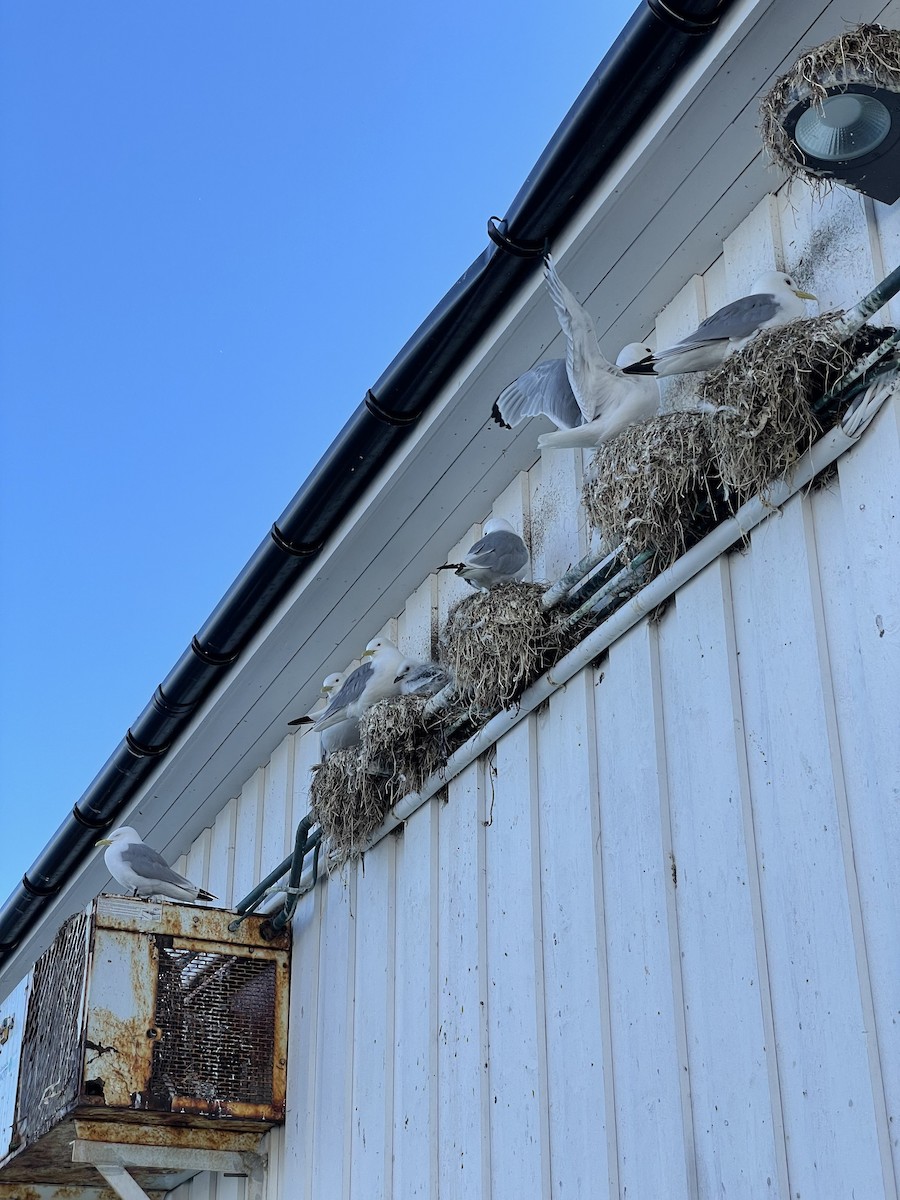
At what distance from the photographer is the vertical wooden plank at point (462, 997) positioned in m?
4.12

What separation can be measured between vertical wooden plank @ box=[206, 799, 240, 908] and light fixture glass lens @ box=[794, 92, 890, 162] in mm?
4220

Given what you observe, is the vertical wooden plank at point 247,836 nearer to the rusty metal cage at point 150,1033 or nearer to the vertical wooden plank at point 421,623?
the rusty metal cage at point 150,1033

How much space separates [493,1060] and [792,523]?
1666 mm

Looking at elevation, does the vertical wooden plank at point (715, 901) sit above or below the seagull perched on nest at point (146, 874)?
below

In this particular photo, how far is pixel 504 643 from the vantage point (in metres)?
4.34

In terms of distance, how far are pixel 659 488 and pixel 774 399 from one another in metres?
0.42

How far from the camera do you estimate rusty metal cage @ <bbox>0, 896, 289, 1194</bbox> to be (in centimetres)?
507

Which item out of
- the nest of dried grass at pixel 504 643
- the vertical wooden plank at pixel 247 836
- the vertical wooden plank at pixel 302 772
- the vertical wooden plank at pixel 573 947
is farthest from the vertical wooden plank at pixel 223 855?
the vertical wooden plank at pixel 573 947

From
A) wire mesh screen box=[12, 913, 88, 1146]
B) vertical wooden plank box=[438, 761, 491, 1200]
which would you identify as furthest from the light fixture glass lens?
wire mesh screen box=[12, 913, 88, 1146]

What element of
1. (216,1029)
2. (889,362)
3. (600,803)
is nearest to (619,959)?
(600,803)

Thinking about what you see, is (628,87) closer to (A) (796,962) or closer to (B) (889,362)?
(B) (889,362)

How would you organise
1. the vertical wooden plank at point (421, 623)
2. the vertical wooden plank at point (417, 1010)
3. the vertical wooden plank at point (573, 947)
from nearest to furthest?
the vertical wooden plank at point (573, 947) < the vertical wooden plank at point (417, 1010) < the vertical wooden plank at point (421, 623)

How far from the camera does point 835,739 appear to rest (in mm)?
3186

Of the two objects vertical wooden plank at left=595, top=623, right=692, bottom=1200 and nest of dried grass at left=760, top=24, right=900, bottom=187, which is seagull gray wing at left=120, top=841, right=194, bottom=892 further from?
nest of dried grass at left=760, top=24, right=900, bottom=187
